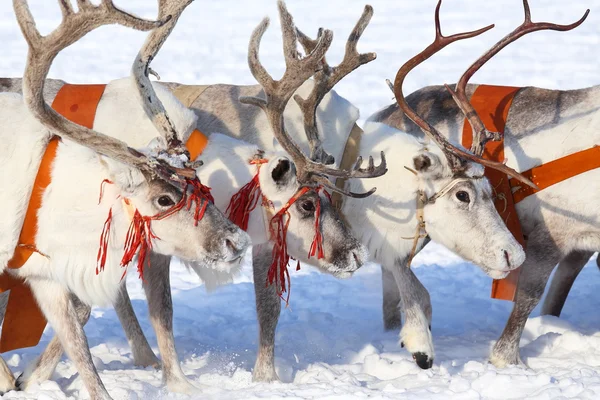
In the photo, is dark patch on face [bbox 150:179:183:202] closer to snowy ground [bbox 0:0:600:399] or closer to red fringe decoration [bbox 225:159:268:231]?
red fringe decoration [bbox 225:159:268:231]

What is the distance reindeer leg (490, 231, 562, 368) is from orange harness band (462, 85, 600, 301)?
3.8 inches

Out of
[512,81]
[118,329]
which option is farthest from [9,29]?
[118,329]

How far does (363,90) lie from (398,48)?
356 cm

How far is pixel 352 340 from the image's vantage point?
20.7 feet

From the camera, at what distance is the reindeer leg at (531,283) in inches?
228

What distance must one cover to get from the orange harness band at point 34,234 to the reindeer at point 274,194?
0.09 metres

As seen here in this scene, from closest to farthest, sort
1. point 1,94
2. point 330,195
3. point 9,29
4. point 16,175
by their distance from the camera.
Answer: point 16,175
point 1,94
point 330,195
point 9,29

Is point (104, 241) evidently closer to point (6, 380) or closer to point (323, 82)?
point (6, 380)

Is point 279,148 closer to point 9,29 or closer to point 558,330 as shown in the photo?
→ point 558,330

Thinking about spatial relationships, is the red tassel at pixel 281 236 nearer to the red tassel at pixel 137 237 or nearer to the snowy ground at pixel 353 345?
the snowy ground at pixel 353 345

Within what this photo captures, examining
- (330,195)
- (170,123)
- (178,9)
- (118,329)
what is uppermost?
(178,9)

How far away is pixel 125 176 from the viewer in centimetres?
454

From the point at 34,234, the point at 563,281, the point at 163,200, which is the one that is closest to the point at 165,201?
the point at 163,200

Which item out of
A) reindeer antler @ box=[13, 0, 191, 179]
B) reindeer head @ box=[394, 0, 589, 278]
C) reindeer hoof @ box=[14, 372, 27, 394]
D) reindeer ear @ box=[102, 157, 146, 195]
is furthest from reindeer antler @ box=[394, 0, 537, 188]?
reindeer hoof @ box=[14, 372, 27, 394]
